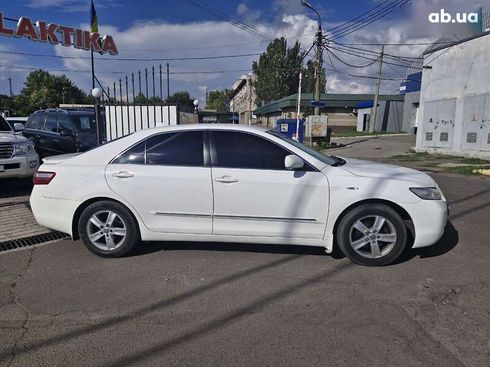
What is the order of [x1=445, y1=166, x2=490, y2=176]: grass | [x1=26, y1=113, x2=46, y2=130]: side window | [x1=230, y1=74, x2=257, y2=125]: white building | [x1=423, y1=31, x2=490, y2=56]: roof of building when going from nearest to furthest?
[x1=445, y1=166, x2=490, y2=176]: grass → [x1=26, y1=113, x2=46, y2=130]: side window → [x1=423, y1=31, x2=490, y2=56]: roof of building → [x1=230, y1=74, x2=257, y2=125]: white building

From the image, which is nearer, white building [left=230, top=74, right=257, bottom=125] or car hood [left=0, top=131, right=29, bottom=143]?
car hood [left=0, top=131, right=29, bottom=143]

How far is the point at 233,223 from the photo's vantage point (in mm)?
4418

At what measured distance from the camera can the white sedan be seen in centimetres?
427

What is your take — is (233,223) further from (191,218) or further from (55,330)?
(55,330)

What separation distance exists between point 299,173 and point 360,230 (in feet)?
2.99

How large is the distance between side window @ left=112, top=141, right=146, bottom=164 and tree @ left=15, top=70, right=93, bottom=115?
207 feet

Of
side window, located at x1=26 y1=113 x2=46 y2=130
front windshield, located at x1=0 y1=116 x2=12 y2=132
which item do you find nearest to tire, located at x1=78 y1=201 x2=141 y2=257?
front windshield, located at x1=0 y1=116 x2=12 y2=132

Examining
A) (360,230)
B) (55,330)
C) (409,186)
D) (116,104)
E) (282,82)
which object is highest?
(282,82)

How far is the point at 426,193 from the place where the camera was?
4.30m

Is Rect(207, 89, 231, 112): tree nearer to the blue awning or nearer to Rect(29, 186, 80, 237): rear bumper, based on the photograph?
the blue awning

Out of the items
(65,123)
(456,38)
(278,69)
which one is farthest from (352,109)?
(65,123)

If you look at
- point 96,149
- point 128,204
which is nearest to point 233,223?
point 128,204

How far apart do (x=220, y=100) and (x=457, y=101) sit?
4531 inches

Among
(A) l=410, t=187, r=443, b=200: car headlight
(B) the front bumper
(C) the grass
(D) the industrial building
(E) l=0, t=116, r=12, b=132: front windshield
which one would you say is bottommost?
(C) the grass
